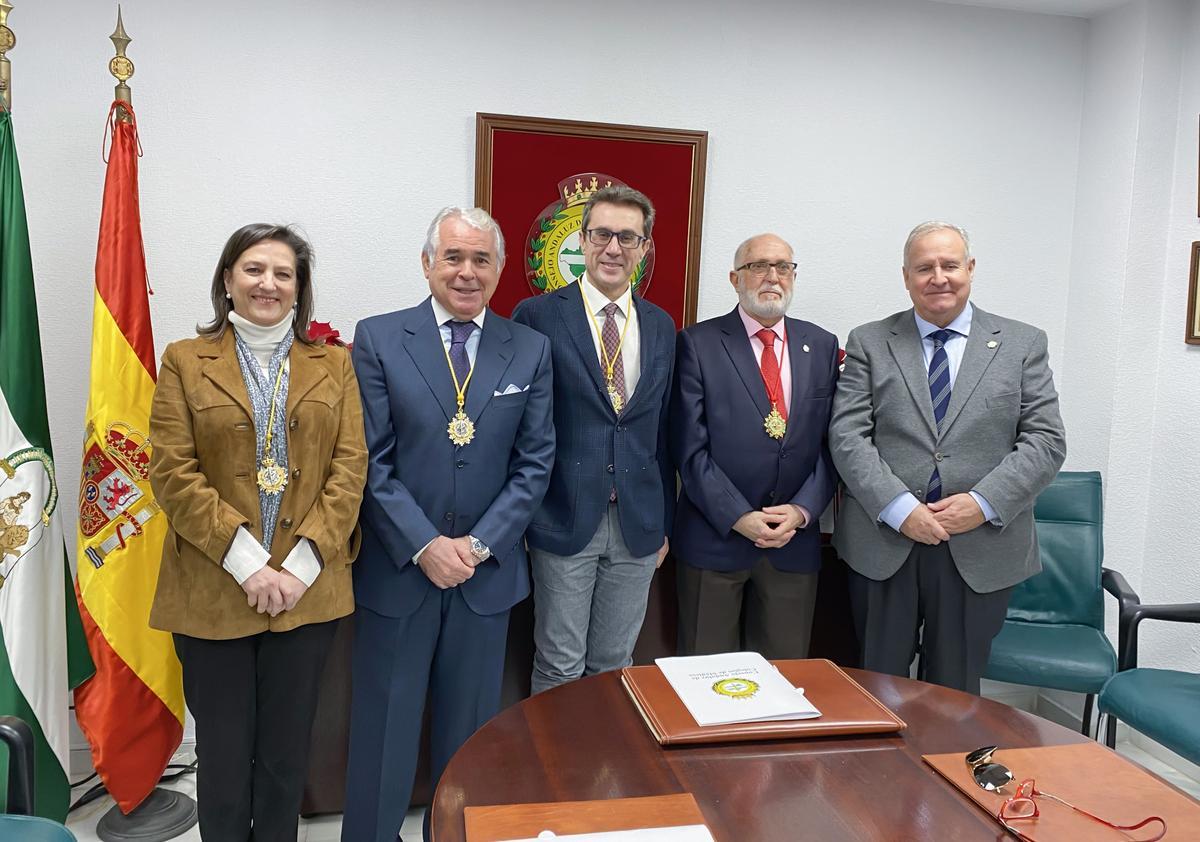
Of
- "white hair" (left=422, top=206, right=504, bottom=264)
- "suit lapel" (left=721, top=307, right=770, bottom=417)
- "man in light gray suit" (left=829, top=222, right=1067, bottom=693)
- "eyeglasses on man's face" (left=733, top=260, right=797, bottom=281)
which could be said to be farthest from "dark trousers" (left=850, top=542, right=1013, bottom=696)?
"white hair" (left=422, top=206, right=504, bottom=264)

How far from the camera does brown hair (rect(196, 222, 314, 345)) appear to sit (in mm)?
2227

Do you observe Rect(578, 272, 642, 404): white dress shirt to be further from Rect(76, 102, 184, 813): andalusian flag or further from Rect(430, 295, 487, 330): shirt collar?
Rect(76, 102, 184, 813): andalusian flag

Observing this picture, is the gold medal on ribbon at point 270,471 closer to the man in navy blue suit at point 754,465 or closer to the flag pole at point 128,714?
the flag pole at point 128,714

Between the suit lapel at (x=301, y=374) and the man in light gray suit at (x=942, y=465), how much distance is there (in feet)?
4.93

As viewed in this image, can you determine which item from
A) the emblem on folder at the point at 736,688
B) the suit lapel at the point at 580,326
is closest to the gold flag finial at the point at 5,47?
the suit lapel at the point at 580,326

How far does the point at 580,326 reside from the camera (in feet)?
8.67

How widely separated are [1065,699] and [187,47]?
13.5 ft

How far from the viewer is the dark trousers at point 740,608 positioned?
2795 millimetres

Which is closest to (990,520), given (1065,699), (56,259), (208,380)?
(1065,699)

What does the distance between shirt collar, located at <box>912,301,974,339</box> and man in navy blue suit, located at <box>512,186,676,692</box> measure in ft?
2.53

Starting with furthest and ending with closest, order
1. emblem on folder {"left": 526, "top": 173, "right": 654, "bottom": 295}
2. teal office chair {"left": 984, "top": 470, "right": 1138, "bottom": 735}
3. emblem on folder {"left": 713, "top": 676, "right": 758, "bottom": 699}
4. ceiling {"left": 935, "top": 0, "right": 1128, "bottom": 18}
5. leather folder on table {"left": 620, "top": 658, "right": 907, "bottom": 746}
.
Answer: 1. ceiling {"left": 935, "top": 0, "right": 1128, "bottom": 18}
2. emblem on folder {"left": 526, "top": 173, "right": 654, "bottom": 295}
3. teal office chair {"left": 984, "top": 470, "right": 1138, "bottom": 735}
4. emblem on folder {"left": 713, "top": 676, "right": 758, "bottom": 699}
5. leather folder on table {"left": 620, "top": 658, "right": 907, "bottom": 746}

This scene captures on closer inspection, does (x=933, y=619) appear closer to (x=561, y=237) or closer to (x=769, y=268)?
(x=769, y=268)

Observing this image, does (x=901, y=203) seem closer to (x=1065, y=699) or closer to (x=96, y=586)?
(x=1065, y=699)

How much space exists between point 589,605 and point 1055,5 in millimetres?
2973
